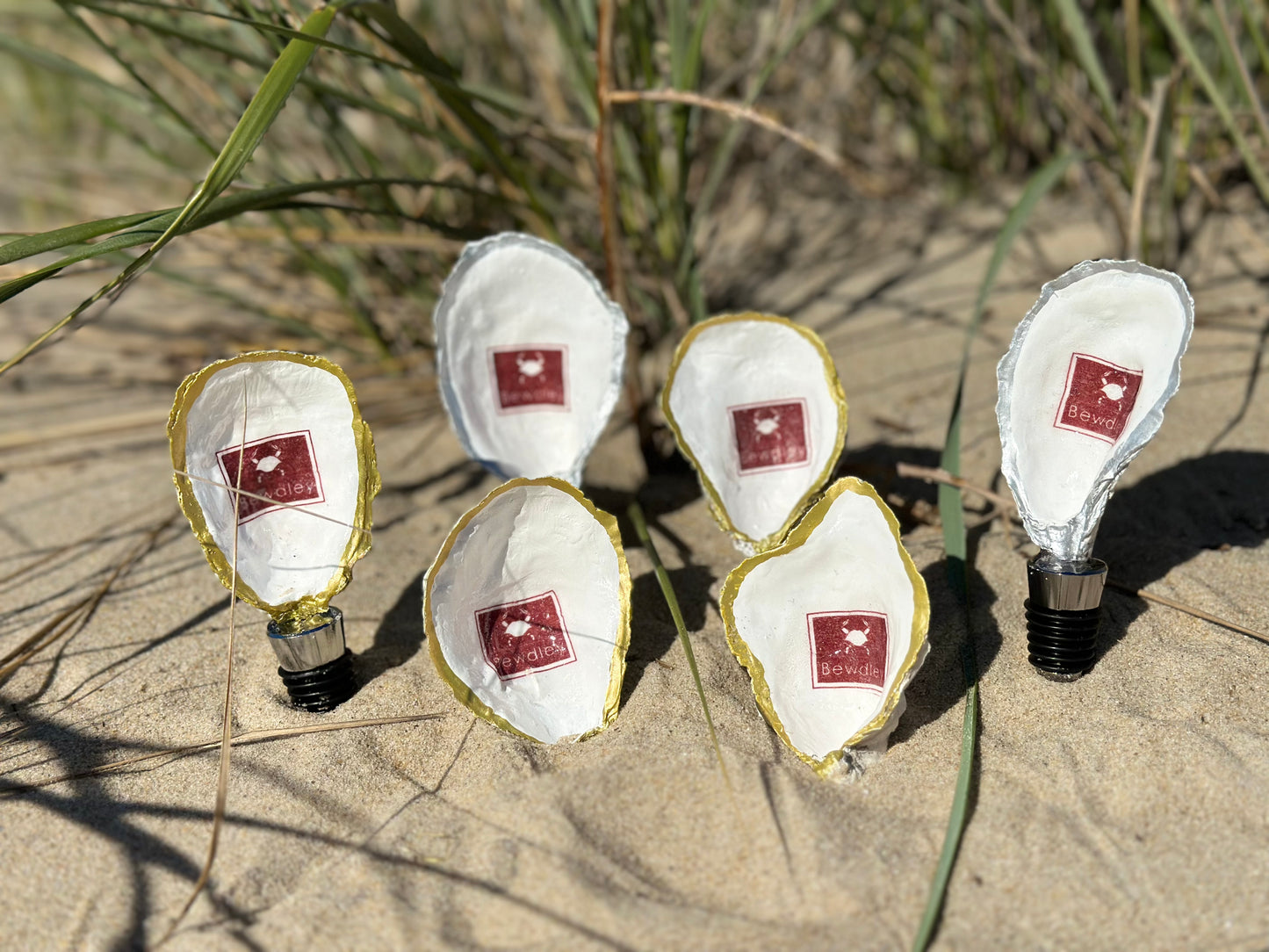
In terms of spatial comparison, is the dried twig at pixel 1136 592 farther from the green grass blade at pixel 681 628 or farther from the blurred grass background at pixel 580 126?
the blurred grass background at pixel 580 126

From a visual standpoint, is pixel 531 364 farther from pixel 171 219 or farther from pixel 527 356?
pixel 171 219

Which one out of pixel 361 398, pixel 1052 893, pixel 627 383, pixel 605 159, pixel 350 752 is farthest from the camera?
pixel 361 398

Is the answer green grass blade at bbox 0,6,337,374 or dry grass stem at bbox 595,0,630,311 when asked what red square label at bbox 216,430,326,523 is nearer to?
→ green grass blade at bbox 0,6,337,374

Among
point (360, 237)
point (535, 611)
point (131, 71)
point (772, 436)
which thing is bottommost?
point (535, 611)

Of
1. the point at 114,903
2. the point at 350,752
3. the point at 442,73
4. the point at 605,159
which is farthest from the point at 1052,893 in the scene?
the point at 442,73

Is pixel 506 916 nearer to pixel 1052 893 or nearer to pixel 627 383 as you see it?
pixel 1052 893

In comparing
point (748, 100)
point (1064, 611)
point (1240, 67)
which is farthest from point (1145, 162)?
point (1064, 611)
